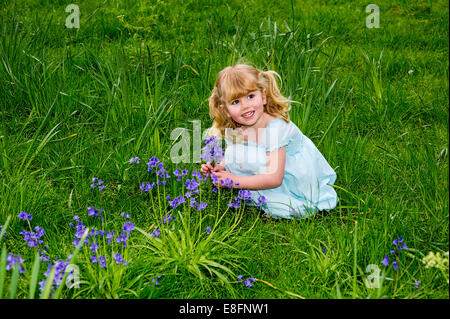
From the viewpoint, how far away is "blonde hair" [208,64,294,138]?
282cm

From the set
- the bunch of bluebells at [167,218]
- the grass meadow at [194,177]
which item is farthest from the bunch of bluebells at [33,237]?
the bunch of bluebells at [167,218]

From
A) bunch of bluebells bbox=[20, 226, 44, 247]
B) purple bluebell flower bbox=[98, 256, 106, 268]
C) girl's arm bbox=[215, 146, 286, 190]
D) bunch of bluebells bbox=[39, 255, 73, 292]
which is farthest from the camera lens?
girl's arm bbox=[215, 146, 286, 190]

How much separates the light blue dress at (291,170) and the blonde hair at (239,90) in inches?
3.1

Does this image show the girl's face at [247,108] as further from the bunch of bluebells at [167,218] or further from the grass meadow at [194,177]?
the bunch of bluebells at [167,218]

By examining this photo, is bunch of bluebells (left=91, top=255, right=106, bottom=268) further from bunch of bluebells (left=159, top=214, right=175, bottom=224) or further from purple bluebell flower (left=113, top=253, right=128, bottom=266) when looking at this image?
bunch of bluebells (left=159, top=214, right=175, bottom=224)

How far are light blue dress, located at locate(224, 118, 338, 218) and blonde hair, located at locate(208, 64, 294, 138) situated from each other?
3.1 inches

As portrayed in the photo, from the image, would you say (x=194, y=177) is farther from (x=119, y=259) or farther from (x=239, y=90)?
(x=119, y=259)

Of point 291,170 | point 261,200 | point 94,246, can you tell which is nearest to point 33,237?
point 94,246

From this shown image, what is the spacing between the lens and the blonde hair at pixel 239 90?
2.82 m

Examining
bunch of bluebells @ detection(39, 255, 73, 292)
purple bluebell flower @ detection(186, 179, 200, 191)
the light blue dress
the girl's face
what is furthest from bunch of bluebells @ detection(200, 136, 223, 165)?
bunch of bluebells @ detection(39, 255, 73, 292)

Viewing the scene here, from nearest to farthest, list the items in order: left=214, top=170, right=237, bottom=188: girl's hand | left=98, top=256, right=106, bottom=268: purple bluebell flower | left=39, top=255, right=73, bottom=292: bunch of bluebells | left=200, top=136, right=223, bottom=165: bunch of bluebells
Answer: left=39, top=255, right=73, bottom=292: bunch of bluebells → left=98, top=256, right=106, bottom=268: purple bluebell flower → left=200, top=136, right=223, bottom=165: bunch of bluebells → left=214, top=170, right=237, bottom=188: girl's hand

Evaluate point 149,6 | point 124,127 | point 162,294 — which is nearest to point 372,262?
point 162,294

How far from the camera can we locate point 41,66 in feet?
12.7

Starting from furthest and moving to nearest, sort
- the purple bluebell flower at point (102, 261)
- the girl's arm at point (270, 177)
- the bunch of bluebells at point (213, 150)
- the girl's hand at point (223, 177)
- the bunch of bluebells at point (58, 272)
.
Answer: the girl's arm at point (270, 177), the girl's hand at point (223, 177), the bunch of bluebells at point (213, 150), the purple bluebell flower at point (102, 261), the bunch of bluebells at point (58, 272)
